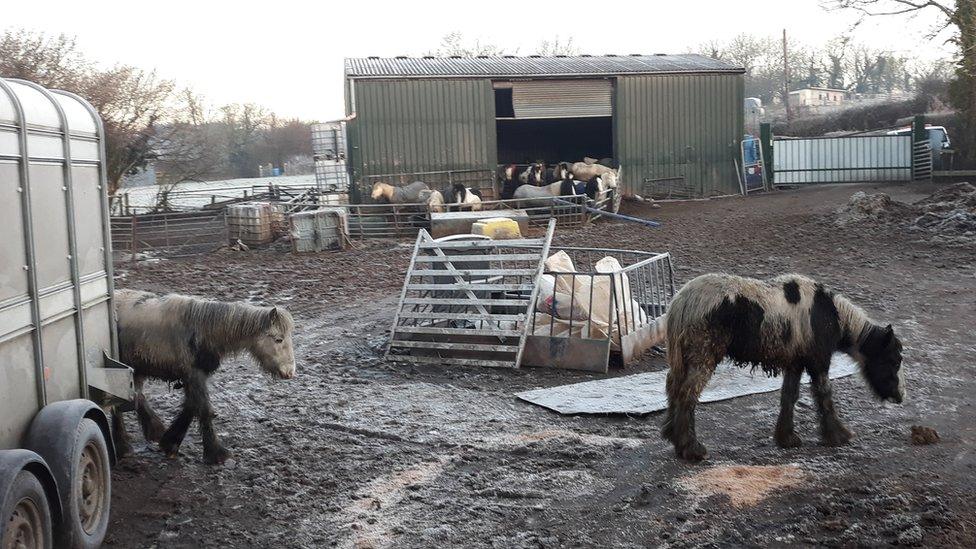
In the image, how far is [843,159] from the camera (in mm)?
27422

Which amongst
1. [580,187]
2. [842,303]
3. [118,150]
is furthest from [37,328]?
[118,150]

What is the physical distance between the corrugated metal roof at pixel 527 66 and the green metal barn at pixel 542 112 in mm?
33

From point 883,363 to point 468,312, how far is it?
4.92 meters

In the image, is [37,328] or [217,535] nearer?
[37,328]

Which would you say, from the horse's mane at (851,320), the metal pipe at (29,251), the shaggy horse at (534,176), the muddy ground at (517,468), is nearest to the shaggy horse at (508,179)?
the shaggy horse at (534,176)

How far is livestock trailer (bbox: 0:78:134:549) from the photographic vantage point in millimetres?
4555

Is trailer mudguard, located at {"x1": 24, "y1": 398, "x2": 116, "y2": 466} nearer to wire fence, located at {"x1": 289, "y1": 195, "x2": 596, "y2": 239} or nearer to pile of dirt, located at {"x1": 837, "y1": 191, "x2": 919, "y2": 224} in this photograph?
wire fence, located at {"x1": 289, "y1": 195, "x2": 596, "y2": 239}

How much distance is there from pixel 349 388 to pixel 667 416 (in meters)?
3.55

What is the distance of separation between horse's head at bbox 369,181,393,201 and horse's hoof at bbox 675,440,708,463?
18.2 metres

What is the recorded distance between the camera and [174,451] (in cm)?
707

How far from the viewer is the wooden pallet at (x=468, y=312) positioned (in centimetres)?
998

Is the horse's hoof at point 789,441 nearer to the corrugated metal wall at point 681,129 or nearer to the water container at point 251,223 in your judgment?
the water container at point 251,223

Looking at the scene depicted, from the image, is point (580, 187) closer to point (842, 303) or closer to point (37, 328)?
point (842, 303)

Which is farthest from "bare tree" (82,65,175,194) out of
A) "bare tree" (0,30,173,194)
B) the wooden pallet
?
the wooden pallet
